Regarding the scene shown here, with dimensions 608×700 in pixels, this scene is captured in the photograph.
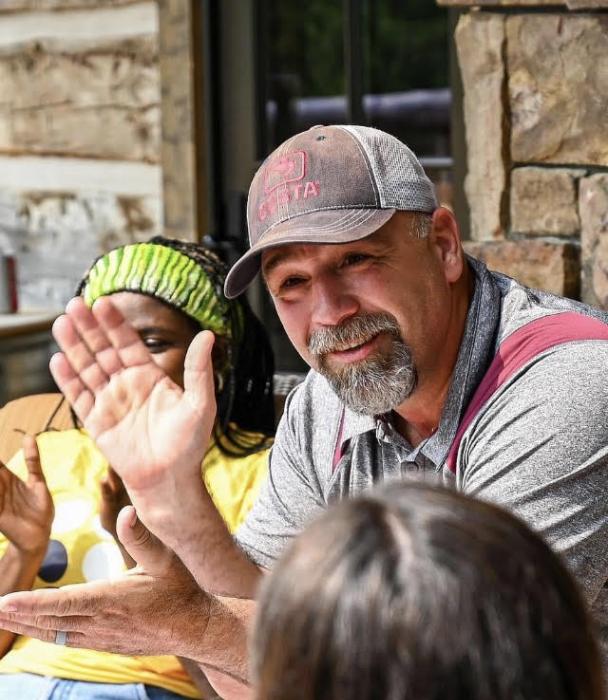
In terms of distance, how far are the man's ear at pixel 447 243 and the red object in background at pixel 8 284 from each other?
2.40 meters

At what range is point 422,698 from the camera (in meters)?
0.78

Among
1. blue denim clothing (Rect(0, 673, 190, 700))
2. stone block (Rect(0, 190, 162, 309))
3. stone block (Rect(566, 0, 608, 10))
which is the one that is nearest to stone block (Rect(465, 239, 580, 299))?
stone block (Rect(566, 0, 608, 10))

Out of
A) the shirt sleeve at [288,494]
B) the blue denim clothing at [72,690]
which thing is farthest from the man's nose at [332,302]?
the blue denim clothing at [72,690]

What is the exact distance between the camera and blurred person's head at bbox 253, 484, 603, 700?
78 centimetres

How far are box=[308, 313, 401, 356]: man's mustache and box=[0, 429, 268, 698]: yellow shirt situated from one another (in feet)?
2.19

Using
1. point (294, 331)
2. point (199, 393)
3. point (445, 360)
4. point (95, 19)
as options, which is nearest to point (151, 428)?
point (199, 393)

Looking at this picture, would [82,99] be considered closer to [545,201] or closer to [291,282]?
[545,201]

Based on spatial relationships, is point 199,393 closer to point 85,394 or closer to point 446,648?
point 85,394

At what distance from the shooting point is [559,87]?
2512 mm

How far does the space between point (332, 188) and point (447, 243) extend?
21cm

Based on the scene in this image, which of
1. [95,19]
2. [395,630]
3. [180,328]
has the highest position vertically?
[95,19]

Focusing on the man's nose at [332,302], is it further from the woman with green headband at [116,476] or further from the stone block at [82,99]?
the stone block at [82,99]

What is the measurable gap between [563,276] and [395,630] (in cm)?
186

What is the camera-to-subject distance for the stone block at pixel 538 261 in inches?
101
